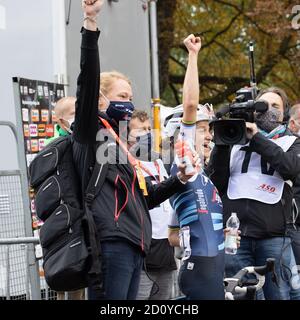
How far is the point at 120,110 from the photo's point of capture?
13.7 feet

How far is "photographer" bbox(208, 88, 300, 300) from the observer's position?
17.1ft

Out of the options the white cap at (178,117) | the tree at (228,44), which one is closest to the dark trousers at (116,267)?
the white cap at (178,117)

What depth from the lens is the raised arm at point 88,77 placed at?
3.83 meters

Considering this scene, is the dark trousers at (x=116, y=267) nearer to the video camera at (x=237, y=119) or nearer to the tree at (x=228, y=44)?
the video camera at (x=237, y=119)

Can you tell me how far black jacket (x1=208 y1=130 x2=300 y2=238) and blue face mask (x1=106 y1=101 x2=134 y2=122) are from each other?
1.17 meters

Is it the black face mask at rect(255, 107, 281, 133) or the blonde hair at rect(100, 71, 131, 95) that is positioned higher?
the blonde hair at rect(100, 71, 131, 95)

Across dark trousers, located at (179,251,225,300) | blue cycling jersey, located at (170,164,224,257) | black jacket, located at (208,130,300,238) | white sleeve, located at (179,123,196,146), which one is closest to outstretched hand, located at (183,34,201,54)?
white sleeve, located at (179,123,196,146)

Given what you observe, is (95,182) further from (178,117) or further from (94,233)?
(178,117)

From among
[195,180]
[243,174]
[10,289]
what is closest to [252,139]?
[243,174]

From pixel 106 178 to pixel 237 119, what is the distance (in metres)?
1.33

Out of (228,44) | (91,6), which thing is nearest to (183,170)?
(91,6)

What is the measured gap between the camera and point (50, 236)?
12.8ft

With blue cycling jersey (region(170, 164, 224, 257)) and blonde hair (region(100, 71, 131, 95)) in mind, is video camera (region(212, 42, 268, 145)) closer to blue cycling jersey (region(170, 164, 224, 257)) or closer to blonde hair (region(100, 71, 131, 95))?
blue cycling jersey (region(170, 164, 224, 257))

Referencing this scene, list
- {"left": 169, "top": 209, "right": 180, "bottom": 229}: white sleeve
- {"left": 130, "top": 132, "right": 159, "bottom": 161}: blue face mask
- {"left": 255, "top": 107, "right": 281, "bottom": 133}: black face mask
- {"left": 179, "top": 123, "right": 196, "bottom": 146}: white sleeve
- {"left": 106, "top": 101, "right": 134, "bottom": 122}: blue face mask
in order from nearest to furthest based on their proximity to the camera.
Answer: {"left": 106, "top": 101, "right": 134, "bottom": 122}: blue face mask < {"left": 179, "top": 123, "right": 196, "bottom": 146}: white sleeve < {"left": 169, "top": 209, "right": 180, "bottom": 229}: white sleeve < {"left": 255, "top": 107, "right": 281, "bottom": 133}: black face mask < {"left": 130, "top": 132, "right": 159, "bottom": 161}: blue face mask
